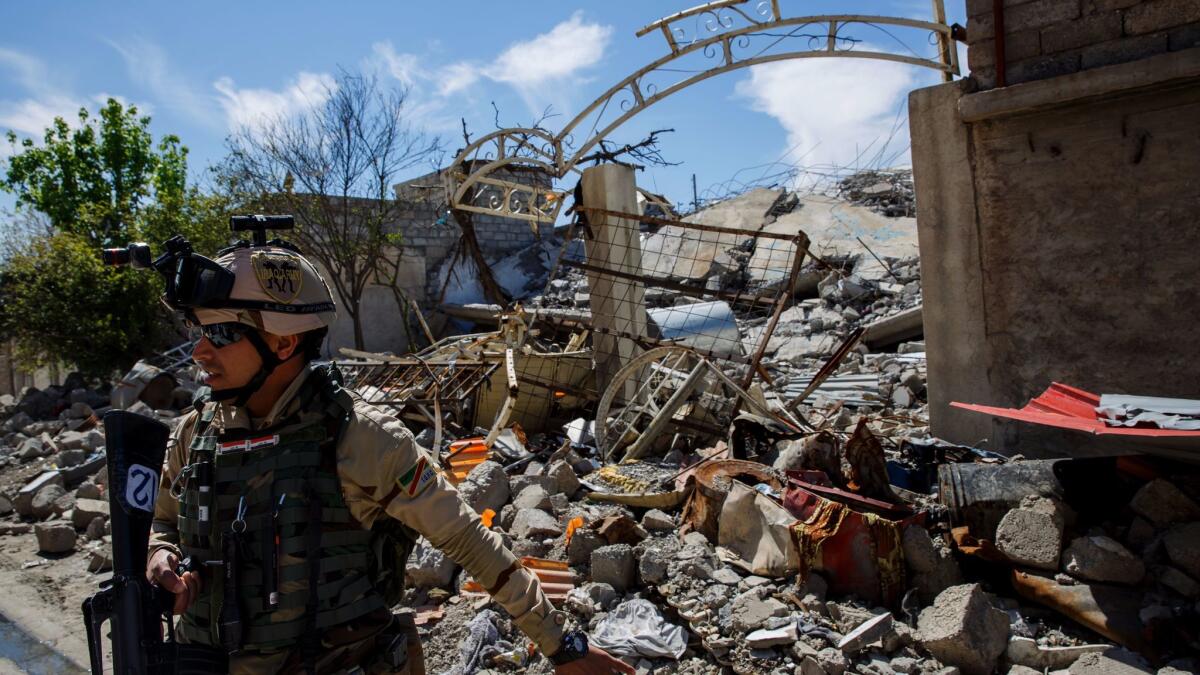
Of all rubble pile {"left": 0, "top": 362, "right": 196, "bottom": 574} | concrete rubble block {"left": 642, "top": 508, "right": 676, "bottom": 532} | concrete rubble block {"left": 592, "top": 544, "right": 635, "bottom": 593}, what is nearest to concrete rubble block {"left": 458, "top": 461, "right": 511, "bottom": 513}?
concrete rubble block {"left": 642, "top": 508, "right": 676, "bottom": 532}

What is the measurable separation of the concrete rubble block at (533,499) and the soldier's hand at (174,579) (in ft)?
10.2

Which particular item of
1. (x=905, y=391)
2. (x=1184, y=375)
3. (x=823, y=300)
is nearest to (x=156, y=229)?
(x=823, y=300)

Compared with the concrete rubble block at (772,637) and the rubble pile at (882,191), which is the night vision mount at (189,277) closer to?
the concrete rubble block at (772,637)

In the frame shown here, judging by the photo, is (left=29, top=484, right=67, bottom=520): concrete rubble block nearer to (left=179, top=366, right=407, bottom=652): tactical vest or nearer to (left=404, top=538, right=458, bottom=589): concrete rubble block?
(left=404, top=538, right=458, bottom=589): concrete rubble block

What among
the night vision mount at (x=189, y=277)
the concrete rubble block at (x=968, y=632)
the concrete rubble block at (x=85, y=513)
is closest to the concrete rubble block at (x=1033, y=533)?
the concrete rubble block at (x=968, y=632)

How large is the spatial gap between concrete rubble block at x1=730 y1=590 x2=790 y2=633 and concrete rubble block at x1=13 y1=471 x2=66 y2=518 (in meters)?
6.81

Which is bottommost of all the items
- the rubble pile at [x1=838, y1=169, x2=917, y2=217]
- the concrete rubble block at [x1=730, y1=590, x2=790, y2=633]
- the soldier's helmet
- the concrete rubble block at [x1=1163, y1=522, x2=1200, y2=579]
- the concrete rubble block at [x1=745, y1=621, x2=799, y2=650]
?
the concrete rubble block at [x1=745, y1=621, x2=799, y2=650]

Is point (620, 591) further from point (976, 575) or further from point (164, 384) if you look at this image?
point (164, 384)

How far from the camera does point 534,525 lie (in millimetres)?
4488

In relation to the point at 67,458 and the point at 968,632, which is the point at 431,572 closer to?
the point at 968,632

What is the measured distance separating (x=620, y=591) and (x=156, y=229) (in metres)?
13.6

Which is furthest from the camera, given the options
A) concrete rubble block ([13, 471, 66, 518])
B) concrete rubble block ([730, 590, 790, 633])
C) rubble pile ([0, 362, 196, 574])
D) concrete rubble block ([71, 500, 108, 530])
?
concrete rubble block ([13, 471, 66, 518])

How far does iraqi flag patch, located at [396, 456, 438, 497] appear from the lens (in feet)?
5.82

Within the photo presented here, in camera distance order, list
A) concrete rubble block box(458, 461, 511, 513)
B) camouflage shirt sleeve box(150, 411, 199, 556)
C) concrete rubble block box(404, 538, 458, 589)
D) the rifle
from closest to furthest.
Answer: the rifle, camouflage shirt sleeve box(150, 411, 199, 556), concrete rubble block box(404, 538, 458, 589), concrete rubble block box(458, 461, 511, 513)
